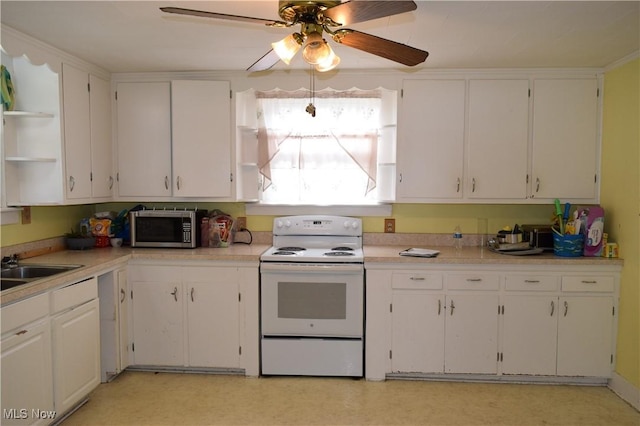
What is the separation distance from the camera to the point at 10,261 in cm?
290

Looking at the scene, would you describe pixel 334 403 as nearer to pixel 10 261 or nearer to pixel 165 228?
pixel 165 228

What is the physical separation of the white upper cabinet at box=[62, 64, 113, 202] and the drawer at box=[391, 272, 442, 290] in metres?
2.30

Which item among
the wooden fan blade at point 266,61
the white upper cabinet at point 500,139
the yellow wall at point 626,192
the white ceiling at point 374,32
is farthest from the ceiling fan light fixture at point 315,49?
the yellow wall at point 626,192

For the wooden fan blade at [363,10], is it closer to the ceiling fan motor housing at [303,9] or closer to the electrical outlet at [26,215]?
the ceiling fan motor housing at [303,9]

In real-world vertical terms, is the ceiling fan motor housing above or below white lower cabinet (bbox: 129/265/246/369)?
above

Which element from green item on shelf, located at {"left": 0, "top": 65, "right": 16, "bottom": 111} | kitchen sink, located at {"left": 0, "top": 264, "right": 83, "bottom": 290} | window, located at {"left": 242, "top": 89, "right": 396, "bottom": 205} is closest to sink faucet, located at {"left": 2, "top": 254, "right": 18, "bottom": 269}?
kitchen sink, located at {"left": 0, "top": 264, "right": 83, "bottom": 290}

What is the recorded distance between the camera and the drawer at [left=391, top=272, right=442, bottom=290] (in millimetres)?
3238

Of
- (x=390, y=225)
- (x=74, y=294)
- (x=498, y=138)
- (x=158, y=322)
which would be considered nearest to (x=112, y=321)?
(x=158, y=322)

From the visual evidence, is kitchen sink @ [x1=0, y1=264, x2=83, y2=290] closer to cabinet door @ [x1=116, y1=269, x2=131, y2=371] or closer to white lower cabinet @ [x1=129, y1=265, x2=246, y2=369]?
cabinet door @ [x1=116, y1=269, x2=131, y2=371]

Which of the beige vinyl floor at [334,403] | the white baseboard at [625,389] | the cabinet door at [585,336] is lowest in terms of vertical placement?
the beige vinyl floor at [334,403]

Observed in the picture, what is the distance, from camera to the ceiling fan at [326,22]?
5.57ft

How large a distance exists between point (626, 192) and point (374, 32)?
201 cm

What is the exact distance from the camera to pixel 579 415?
9.41 ft

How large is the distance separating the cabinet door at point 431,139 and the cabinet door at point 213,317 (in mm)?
1491
